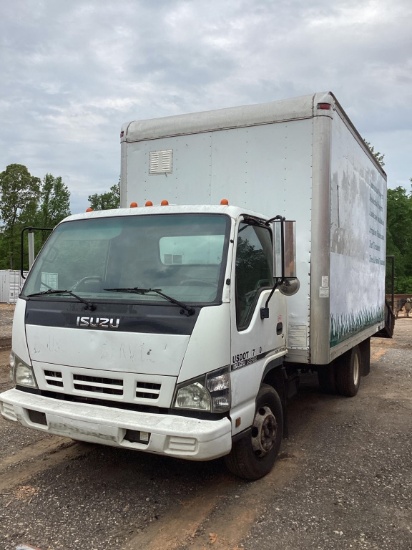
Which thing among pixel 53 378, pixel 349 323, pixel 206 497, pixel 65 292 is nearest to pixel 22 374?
pixel 53 378

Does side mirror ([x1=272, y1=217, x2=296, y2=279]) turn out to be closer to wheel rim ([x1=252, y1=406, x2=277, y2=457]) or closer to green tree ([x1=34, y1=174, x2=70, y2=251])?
wheel rim ([x1=252, y1=406, x2=277, y2=457])

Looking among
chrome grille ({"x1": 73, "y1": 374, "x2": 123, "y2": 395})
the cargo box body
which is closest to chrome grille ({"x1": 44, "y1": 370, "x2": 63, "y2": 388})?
chrome grille ({"x1": 73, "y1": 374, "x2": 123, "y2": 395})

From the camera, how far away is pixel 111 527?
342 cm

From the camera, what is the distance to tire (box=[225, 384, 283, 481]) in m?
3.90

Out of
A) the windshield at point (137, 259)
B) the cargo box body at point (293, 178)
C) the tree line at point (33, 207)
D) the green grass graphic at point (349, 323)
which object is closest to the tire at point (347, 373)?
the green grass graphic at point (349, 323)

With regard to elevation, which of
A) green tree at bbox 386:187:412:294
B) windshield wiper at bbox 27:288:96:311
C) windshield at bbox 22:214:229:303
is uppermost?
green tree at bbox 386:187:412:294

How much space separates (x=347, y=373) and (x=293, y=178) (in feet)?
11.0

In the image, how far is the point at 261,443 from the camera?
4.05 metres

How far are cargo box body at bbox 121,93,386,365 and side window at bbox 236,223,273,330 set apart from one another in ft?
1.73

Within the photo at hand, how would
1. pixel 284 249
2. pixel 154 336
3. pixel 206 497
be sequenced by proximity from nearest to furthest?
pixel 154 336 < pixel 284 249 < pixel 206 497

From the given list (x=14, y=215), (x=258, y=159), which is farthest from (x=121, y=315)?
(x=14, y=215)

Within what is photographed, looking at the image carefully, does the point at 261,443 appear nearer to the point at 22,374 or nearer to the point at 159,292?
the point at 159,292

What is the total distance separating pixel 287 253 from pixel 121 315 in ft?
4.33

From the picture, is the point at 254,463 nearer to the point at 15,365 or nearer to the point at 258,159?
the point at 15,365
